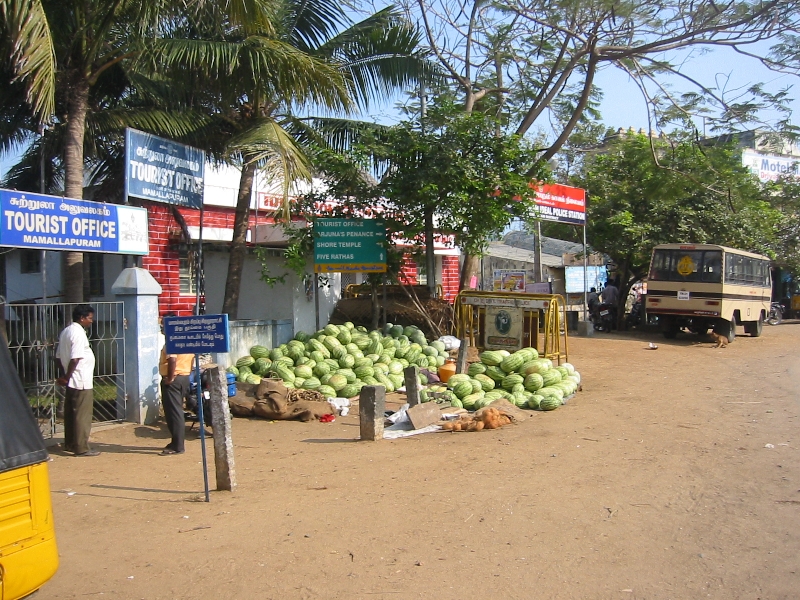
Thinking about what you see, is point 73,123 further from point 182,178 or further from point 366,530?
point 366,530

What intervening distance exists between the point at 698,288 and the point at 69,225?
1648 cm

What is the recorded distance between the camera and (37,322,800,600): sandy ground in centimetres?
473

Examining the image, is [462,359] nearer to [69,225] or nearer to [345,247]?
[345,247]

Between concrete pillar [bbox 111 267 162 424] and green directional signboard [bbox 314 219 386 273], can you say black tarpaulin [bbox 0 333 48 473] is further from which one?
green directional signboard [bbox 314 219 386 273]

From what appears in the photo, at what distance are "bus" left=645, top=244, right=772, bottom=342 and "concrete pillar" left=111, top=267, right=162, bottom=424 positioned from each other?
49.0ft

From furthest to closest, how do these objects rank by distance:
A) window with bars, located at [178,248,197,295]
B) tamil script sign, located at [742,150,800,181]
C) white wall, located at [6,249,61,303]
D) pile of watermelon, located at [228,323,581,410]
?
tamil script sign, located at [742,150,800,181], white wall, located at [6,249,61,303], window with bars, located at [178,248,197,295], pile of watermelon, located at [228,323,581,410]

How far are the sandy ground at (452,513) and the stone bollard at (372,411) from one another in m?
0.25

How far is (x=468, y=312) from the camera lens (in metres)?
14.6

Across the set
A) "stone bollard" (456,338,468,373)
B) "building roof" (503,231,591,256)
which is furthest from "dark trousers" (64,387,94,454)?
"building roof" (503,231,591,256)

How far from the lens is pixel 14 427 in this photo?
3713mm

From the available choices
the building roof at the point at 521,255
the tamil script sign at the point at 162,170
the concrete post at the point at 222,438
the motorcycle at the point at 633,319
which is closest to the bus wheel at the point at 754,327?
the motorcycle at the point at 633,319

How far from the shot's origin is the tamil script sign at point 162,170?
10.2 m

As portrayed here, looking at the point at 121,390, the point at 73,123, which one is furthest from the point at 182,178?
the point at 121,390

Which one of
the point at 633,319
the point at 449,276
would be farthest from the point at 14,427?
the point at 633,319
